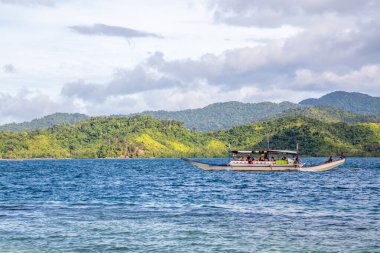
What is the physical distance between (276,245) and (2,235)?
1929 centimetres

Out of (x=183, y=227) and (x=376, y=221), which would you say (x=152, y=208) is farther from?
(x=376, y=221)

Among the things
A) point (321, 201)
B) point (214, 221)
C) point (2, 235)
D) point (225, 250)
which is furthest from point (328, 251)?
point (321, 201)

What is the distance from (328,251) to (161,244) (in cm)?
1043

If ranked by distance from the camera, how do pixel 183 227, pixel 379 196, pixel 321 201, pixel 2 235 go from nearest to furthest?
pixel 2 235, pixel 183 227, pixel 321 201, pixel 379 196

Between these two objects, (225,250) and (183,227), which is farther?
(183,227)

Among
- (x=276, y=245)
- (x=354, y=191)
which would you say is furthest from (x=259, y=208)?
(x=354, y=191)

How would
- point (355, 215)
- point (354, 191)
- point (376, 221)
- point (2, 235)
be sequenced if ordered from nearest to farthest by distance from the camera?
point (2, 235), point (376, 221), point (355, 215), point (354, 191)

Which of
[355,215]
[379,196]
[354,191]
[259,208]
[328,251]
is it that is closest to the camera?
[328,251]

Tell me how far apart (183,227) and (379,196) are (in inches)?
1411

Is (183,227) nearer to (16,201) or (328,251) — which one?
(328,251)

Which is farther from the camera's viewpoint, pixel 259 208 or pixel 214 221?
pixel 259 208

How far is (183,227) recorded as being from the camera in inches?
1662

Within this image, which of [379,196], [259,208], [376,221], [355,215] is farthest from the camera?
[379,196]

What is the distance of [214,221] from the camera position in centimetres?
4569
